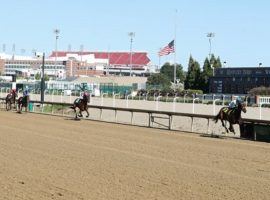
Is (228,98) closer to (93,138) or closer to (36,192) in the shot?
(93,138)

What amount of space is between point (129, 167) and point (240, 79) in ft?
154

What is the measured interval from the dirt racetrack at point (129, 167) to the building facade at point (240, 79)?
3865 centimetres

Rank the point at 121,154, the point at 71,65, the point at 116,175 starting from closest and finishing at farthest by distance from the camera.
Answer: the point at 116,175, the point at 121,154, the point at 71,65

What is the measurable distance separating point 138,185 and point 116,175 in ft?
3.64

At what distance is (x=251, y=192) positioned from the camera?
338 inches

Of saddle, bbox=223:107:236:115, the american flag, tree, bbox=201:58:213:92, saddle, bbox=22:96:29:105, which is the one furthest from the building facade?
saddle, bbox=223:107:236:115

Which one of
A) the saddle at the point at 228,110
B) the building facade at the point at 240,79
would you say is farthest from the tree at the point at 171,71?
the saddle at the point at 228,110

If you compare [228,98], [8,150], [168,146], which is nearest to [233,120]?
[168,146]

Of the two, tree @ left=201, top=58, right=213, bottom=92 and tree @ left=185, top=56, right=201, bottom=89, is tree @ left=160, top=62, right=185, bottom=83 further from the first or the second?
tree @ left=201, top=58, right=213, bottom=92

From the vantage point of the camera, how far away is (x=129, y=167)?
1115cm

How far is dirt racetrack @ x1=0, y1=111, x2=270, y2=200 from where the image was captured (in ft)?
27.5

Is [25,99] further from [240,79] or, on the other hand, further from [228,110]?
[240,79]

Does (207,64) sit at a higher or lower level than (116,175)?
higher

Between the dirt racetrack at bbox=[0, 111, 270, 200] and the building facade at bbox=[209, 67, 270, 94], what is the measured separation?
38649 mm
